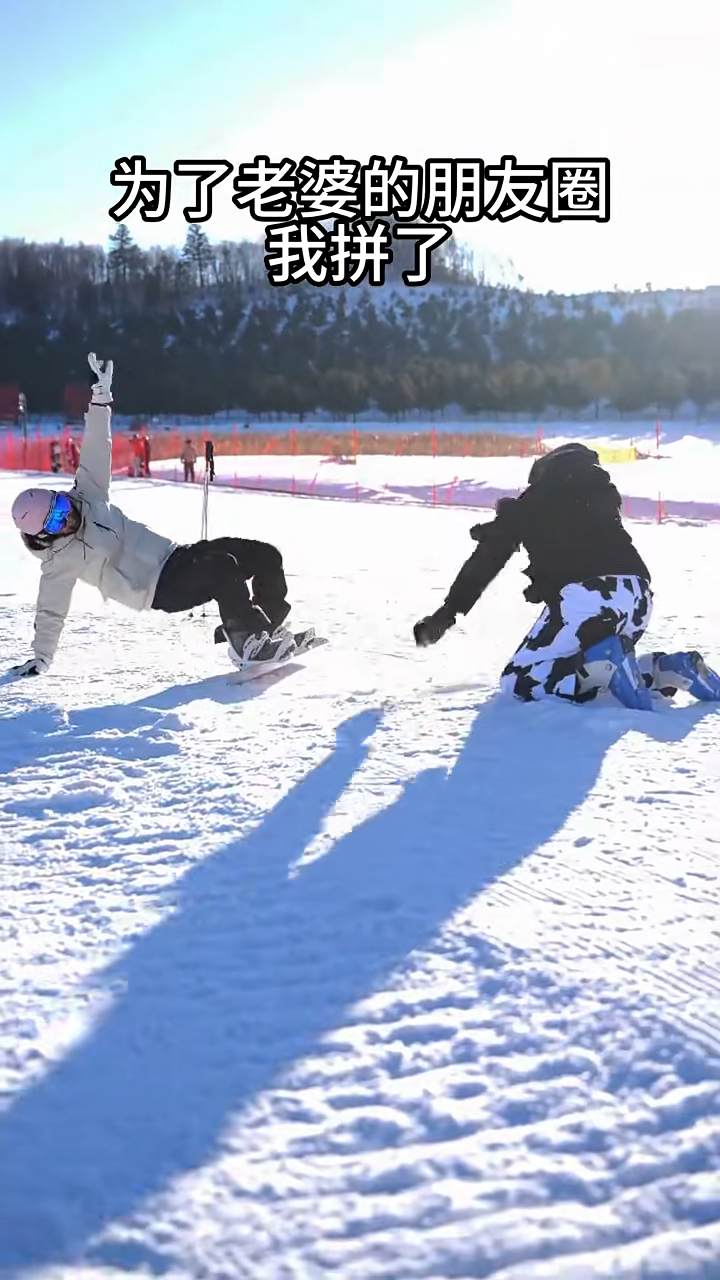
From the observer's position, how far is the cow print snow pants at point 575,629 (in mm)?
4477

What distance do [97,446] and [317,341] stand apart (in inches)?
3566

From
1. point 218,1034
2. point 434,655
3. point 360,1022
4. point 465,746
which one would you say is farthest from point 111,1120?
point 434,655

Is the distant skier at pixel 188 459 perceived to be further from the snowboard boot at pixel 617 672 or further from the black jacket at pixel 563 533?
the snowboard boot at pixel 617 672

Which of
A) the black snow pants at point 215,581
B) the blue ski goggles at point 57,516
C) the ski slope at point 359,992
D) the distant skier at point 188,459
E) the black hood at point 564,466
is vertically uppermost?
the distant skier at point 188,459

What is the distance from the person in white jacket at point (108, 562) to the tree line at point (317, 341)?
Result: 70897mm

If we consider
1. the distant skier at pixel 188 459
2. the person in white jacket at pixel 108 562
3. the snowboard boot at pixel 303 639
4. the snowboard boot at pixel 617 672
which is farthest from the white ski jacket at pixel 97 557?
the distant skier at pixel 188 459

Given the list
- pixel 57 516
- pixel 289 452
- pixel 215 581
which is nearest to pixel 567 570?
pixel 215 581

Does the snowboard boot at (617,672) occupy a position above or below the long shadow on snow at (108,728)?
above

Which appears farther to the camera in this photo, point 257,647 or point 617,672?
point 257,647

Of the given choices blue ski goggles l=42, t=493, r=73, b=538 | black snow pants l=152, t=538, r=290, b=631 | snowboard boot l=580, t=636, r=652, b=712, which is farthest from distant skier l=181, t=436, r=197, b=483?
snowboard boot l=580, t=636, r=652, b=712

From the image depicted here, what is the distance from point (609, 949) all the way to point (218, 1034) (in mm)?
937

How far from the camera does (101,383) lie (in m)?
5.43

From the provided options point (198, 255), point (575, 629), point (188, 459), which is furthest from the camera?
point (198, 255)

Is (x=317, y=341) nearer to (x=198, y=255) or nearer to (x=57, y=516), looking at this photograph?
(x=198, y=255)
